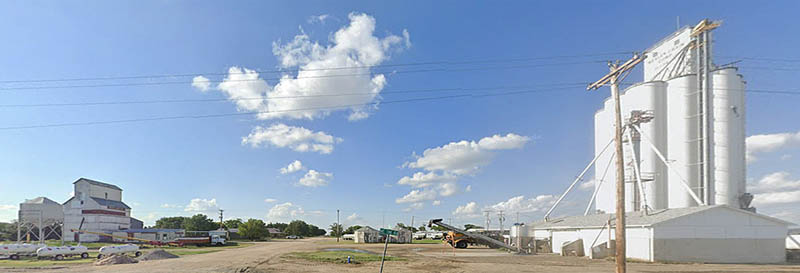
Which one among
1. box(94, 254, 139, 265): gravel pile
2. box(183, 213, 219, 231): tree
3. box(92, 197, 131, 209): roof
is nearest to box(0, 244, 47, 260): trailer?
box(94, 254, 139, 265): gravel pile

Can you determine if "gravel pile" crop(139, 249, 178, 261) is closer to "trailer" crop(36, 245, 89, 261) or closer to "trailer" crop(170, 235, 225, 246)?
"trailer" crop(36, 245, 89, 261)

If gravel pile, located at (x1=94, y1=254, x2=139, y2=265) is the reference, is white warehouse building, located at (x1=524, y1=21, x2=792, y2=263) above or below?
above

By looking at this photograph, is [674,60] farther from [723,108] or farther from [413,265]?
[413,265]

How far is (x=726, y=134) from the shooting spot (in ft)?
160

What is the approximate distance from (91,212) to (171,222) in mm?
56864

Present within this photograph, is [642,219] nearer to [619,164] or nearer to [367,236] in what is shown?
[619,164]

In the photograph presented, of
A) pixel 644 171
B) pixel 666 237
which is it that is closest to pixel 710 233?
pixel 666 237

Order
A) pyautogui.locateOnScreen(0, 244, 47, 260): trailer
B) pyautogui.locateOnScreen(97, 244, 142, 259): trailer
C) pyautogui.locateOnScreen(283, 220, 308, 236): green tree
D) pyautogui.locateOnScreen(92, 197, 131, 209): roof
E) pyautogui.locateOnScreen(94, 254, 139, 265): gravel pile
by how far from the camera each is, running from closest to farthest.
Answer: pyautogui.locateOnScreen(94, 254, 139, 265): gravel pile
pyautogui.locateOnScreen(97, 244, 142, 259): trailer
pyautogui.locateOnScreen(0, 244, 47, 260): trailer
pyautogui.locateOnScreen(92, 197, 131, 209): roof
pyautogui.locateOnScreen(283, 220, 308, 236): green tree

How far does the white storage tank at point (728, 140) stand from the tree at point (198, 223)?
118m

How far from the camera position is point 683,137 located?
169 feet

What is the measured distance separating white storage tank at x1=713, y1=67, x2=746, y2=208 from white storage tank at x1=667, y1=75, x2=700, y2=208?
1.81 metres

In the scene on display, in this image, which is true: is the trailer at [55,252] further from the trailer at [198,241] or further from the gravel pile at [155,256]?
the trailer at [198,241]

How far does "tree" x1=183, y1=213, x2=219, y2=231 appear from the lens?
411 feet

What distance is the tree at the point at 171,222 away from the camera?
135 meters
